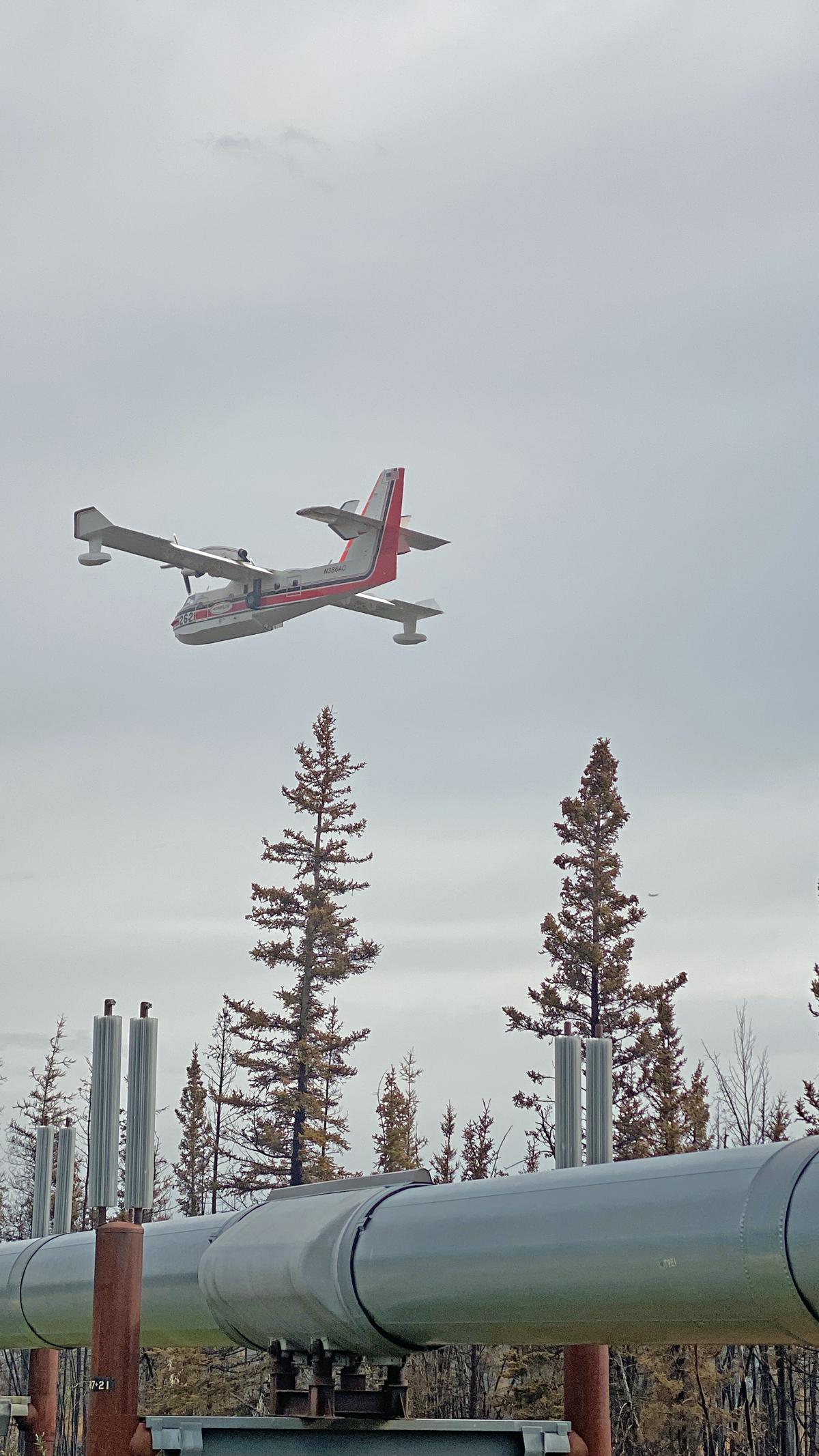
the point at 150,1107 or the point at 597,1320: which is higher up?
the point at 150,1107

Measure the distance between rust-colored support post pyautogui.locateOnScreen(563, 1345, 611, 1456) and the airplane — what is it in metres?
22.6

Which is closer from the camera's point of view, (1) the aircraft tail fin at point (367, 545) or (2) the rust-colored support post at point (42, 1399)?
(2) the rust-colored support post at point (42, 1399)

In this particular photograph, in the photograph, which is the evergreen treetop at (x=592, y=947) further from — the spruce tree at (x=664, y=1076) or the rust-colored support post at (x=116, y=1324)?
the rust-colored support post at (x=116, y=1324)

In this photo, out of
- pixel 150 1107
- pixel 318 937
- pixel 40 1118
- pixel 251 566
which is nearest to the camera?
pixel 150 1107

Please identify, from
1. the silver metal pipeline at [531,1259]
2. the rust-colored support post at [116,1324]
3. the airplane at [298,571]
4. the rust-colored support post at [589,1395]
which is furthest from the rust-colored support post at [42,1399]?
the airplane at [298,571]

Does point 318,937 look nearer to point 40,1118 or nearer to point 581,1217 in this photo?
point 40,1118

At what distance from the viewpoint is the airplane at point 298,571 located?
34688 millimetres

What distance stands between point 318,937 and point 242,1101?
5.16 meters

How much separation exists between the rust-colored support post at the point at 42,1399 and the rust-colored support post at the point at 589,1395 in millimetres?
10662

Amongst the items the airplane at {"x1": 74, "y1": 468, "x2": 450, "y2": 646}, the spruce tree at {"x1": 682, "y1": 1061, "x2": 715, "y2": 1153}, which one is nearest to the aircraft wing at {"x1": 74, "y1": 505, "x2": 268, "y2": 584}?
the airplane at {"x1": 74, "y1": 468, "x2": 450, "y2": 646}

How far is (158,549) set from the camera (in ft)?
117

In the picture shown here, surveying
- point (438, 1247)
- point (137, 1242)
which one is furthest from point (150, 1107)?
point (438, 1247)

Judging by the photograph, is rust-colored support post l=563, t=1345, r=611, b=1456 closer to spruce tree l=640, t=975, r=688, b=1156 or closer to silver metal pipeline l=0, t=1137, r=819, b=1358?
silver metal pipeline l=0, t=1137, r=819, b=1358

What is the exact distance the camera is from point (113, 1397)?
11859 millimetres
